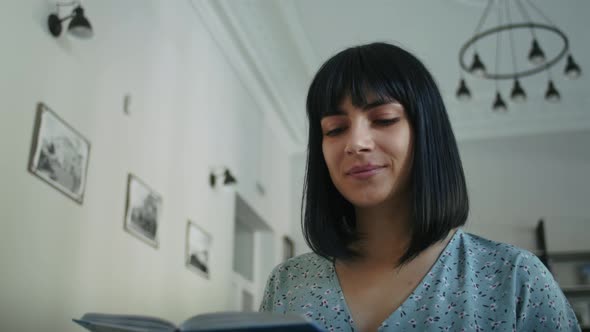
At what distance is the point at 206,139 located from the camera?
4.91 metres

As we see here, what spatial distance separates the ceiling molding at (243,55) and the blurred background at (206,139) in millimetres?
17

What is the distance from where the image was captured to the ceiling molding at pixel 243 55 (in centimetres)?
514

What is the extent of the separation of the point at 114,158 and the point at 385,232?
245 centimetres

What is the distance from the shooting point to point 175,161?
4223mm

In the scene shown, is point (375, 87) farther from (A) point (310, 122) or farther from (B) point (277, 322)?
(B) point (277, 322)

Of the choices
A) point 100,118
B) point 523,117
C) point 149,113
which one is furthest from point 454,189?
point 523,117

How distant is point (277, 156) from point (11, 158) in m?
4.72

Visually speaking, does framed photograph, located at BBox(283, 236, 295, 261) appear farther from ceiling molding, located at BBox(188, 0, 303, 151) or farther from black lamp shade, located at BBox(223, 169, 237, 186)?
black lamp shade, located at BBox(223, 169, 237, 186)

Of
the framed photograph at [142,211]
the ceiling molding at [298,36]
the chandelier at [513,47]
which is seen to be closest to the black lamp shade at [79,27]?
the framed photograph at [142,211]

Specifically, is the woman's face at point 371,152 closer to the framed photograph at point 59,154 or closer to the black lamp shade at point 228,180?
the framed photograph at point 59,154

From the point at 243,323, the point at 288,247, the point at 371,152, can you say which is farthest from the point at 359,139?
the point at 288,247

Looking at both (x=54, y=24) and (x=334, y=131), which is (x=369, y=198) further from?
(x=54, y=24)

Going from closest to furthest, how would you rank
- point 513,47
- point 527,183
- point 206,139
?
point 206,139
point 513,47
point 527,183

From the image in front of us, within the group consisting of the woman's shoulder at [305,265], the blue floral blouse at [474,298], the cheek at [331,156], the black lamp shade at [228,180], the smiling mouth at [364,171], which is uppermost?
the black lamp shade at [228,180]
